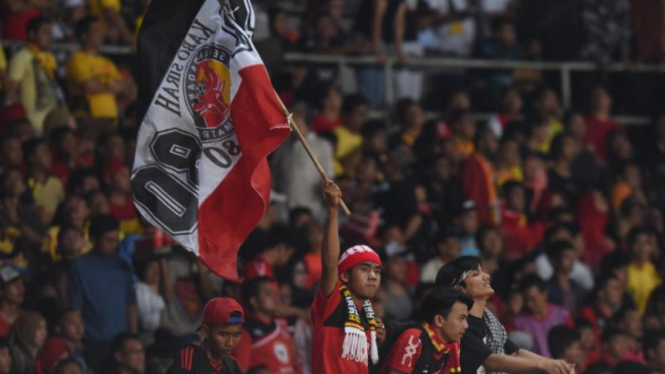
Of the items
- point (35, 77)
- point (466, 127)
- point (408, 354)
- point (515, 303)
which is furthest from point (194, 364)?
point (466, 127)

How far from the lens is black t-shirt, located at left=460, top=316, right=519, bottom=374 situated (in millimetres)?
11281

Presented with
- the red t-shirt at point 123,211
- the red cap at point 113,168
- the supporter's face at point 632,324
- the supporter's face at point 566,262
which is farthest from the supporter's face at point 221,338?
the supporter's face at point 566,262

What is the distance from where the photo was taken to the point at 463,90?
20.5 m

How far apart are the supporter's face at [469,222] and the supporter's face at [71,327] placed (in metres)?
4.85

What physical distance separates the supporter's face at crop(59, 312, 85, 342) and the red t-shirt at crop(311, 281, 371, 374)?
11.3 ft

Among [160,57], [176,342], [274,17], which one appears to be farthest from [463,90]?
[160,57]

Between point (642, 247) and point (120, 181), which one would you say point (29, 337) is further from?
point (642, 247)

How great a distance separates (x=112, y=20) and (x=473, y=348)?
7.85m

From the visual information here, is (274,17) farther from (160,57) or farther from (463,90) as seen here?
(160,57)

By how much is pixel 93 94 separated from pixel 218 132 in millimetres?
5833

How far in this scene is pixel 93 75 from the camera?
17094 millimetres

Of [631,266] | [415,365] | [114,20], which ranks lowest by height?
[631,266]

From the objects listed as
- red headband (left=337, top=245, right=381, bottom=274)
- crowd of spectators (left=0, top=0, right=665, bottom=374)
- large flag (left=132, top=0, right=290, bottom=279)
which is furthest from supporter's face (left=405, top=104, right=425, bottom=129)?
red headband (left=337, top=245, right=381, bottom=274)

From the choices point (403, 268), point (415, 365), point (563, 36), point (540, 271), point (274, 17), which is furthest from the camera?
point (563, 36)
